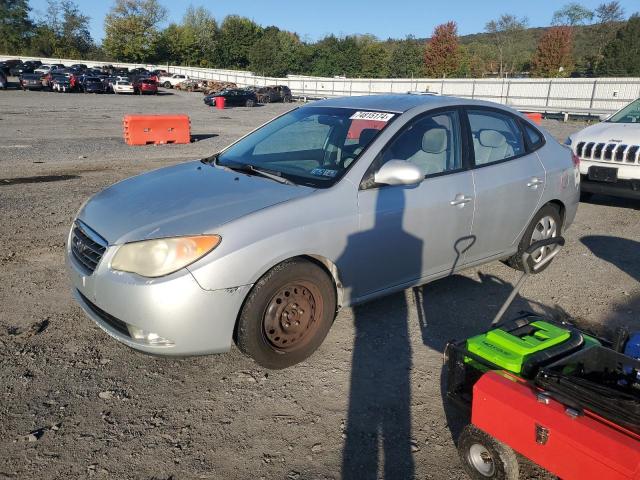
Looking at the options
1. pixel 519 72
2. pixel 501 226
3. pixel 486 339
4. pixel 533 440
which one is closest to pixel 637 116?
pixel 501 226

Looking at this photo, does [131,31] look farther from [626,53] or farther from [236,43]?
[626,53]

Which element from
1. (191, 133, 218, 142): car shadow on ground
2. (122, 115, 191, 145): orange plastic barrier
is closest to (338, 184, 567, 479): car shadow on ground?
(122, 115, 191, 145): orange plastic barrier

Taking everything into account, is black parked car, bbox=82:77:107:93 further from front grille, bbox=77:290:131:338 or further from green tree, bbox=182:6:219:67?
green tree, bbox=182:6:219:67

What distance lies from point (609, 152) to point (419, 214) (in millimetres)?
4958

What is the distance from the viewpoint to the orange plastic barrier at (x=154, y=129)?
47.2ft

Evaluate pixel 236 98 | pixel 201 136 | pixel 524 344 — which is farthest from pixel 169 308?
pixel 236 98

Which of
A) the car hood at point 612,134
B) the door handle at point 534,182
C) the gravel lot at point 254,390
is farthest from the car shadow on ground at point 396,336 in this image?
the car hood at point 612,134

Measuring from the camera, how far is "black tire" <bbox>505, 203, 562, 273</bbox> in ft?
16.1

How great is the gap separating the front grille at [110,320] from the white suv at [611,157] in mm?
6814

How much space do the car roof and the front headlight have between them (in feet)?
6.28

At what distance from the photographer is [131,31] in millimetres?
87375

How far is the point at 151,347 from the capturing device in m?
2.98

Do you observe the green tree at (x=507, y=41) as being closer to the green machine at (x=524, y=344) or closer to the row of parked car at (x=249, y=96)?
the row of parked car at (x=249, y=96)

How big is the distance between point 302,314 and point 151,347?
36.7 inches
